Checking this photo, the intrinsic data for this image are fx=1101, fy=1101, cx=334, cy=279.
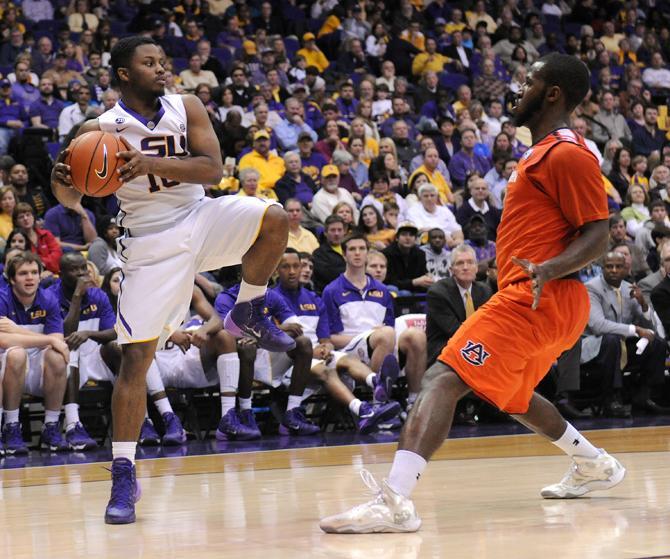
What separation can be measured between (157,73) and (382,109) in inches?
421

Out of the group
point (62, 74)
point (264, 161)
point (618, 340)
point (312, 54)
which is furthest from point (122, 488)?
point (312, 54)

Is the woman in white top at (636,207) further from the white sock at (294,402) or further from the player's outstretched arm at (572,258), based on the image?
the player's outstretched arm at (572,258)

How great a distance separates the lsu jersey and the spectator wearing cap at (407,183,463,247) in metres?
7.37

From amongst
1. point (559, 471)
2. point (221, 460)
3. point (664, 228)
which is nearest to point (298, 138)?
point (664, 228)

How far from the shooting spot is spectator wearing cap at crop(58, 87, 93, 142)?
11992mm

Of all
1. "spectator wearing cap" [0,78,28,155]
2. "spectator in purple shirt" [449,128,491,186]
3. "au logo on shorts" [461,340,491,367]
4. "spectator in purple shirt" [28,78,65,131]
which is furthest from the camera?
"spectator in purple shirt" [449,128,491,186]

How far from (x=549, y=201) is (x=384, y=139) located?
940cm

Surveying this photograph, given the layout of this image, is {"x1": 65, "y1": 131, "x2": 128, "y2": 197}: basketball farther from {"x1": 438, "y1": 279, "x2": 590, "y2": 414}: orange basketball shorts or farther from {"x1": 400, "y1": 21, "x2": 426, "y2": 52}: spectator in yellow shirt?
{"x1": 400, "y1": 21, "x2": 426, "y2": 52}: spectator in yellow shirt

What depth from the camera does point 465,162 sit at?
1418cm

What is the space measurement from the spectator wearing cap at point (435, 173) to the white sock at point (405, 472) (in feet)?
30.4

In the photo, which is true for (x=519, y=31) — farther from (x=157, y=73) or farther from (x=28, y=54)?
(x=157, y=73)

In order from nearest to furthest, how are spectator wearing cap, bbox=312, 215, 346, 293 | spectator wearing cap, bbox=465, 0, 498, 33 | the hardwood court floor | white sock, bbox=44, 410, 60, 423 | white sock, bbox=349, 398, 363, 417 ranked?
the hardwood court floor, white sock, bbox=44, 410, 60, 423, white sock, bbox=349, 398, 363, 417, spectator wearing cap, bbox=312, 215, 346, 293, spectator wearing cap, bbox=465, 0, 498, 33

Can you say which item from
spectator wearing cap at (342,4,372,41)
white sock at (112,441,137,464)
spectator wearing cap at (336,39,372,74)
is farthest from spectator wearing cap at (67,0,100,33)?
white sock at (112,441,137,464)

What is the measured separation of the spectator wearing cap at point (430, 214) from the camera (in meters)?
12.0
